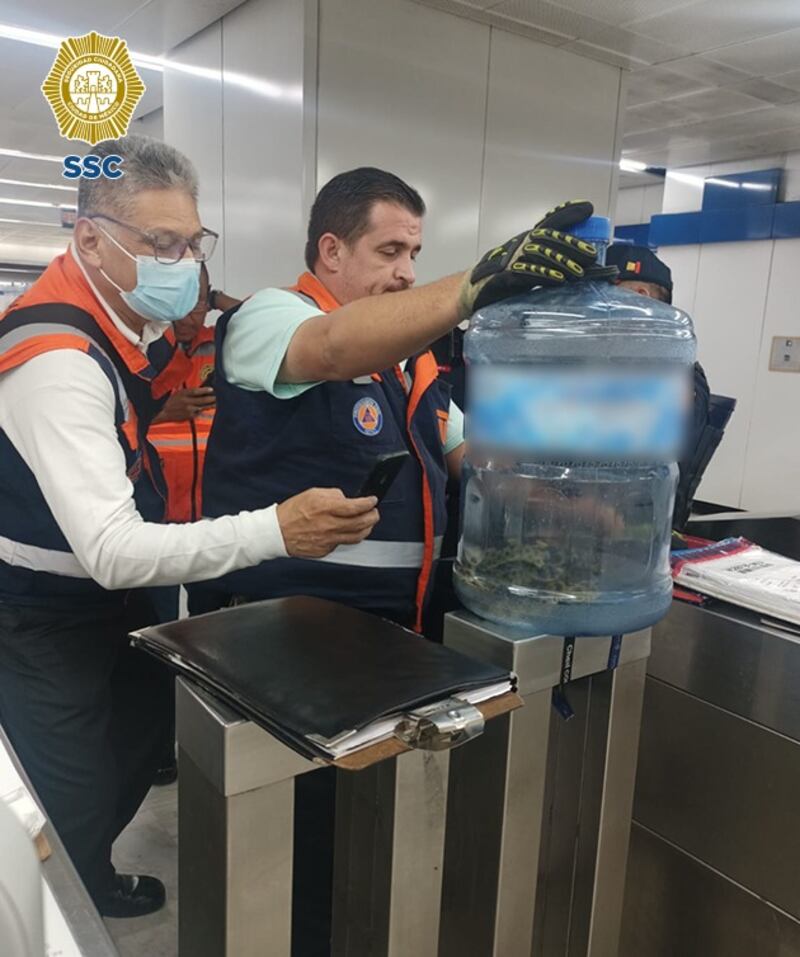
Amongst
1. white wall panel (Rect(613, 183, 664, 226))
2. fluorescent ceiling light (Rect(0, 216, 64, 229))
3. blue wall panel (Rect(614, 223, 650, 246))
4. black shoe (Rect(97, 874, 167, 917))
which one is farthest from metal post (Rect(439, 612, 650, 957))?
fluorescent ceiling light (Rect(0, 216, 64, 229))

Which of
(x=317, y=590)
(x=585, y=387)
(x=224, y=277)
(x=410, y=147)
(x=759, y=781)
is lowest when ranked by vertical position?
(x=759, y=781)

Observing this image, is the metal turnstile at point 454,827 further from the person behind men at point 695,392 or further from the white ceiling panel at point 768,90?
the white ceiling panel at point 768,90

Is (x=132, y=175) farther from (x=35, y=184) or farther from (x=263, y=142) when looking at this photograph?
(x=35, y=184)

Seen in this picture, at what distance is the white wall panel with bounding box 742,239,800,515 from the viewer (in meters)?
6.29

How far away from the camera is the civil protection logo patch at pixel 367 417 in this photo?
4.19 ft

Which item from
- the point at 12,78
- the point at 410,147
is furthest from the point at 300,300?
the point at 12,78

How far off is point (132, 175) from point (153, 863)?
5.68 feet

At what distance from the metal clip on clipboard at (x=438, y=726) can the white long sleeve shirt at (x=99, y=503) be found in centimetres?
43

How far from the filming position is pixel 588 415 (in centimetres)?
105

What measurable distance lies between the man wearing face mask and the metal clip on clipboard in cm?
38

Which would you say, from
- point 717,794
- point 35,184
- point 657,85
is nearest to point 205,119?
point 657,85

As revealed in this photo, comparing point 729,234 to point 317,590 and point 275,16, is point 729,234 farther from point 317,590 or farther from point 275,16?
point 317,590

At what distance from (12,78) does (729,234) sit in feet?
17.2

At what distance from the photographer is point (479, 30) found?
359 cm
